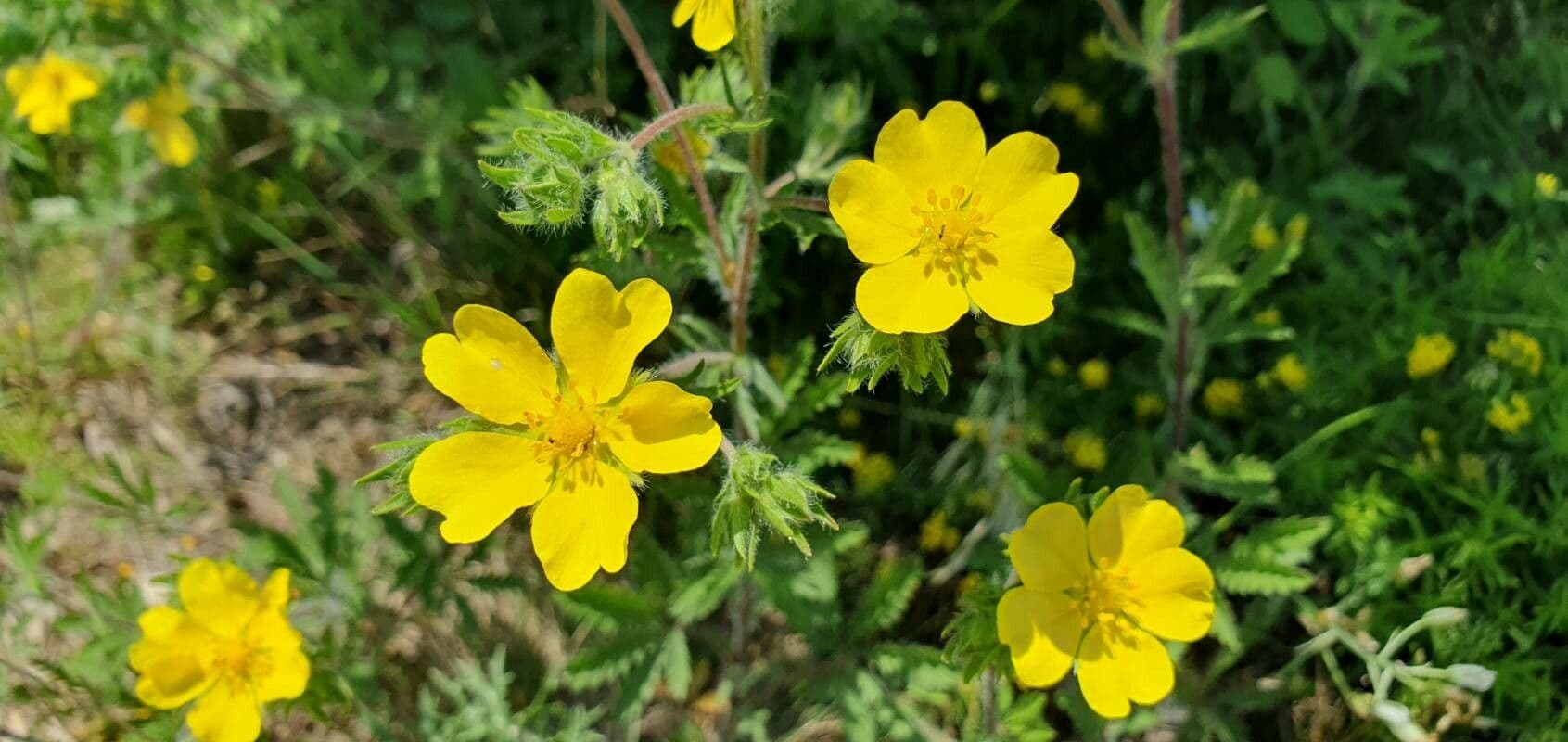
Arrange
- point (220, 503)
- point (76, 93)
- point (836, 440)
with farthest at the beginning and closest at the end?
1. point (220, 503)
2. point (76, 93)
3. point (836, 440)

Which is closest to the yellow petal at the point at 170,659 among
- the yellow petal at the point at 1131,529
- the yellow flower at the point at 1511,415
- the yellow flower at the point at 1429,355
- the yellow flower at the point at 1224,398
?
the yellow petal at the point at 1131,529

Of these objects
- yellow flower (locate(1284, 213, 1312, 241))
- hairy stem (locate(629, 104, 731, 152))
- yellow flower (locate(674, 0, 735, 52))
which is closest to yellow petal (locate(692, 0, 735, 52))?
yellow flower (locate(674, 0, 735, 52))

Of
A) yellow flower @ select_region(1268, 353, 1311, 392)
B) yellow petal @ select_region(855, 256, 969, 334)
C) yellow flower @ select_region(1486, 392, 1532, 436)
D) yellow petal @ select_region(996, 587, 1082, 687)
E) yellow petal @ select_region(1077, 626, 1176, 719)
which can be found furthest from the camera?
yellow flower @ select_region(1268, 353, 1311, 392)

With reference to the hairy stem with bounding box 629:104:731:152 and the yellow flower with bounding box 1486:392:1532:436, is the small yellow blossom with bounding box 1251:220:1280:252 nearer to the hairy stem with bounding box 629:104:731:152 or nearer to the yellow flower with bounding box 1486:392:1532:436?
the yellow flower with bounding box 1486:392:1532:436

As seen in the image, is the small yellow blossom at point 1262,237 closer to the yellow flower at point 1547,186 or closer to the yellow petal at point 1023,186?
the yellow flower at point 1547,186

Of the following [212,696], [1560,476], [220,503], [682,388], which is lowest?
[220,503]

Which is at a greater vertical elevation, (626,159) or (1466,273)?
(626,159)

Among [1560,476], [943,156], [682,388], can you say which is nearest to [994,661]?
[682,388]

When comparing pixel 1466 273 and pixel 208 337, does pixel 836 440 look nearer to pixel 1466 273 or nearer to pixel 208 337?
pixel 1466 273
